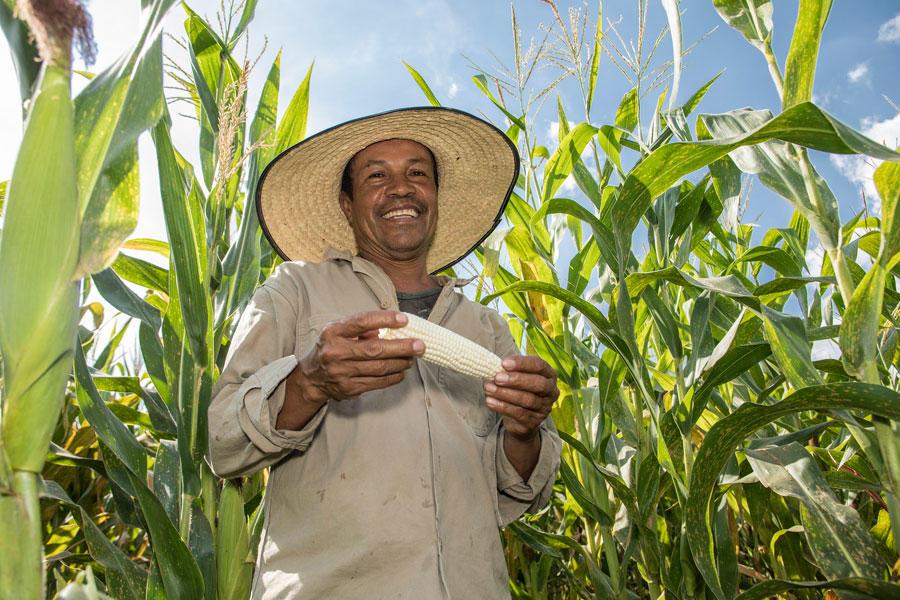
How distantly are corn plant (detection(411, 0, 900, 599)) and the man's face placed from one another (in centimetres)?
26

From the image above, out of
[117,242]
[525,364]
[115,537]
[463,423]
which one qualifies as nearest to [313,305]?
[463,423]

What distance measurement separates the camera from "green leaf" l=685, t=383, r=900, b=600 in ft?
3.52

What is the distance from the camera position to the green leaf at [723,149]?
105 cm

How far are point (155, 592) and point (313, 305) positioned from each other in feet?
2.44

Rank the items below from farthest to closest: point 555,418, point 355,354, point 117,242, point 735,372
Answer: point 555,418 → point 735,372 → point 355,354 → point 117,242

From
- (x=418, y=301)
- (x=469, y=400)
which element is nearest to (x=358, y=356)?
(x=469, y=400)

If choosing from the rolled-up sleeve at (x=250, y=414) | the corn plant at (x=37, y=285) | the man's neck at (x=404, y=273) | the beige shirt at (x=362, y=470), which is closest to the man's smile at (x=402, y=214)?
the man's neck at (x=404, y=273)

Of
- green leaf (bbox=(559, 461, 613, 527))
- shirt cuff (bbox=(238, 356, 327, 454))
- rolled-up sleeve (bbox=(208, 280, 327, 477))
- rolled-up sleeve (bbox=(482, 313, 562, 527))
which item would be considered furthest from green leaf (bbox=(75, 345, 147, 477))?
green leaf (bbox=(559, 461, 613, 527))

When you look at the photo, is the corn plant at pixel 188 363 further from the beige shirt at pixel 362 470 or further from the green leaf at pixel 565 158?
the green leaf at pixel 565 158

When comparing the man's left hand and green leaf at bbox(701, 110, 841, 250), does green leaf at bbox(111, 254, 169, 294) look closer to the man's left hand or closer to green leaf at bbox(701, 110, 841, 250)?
the man's left hand

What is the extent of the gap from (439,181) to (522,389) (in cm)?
113

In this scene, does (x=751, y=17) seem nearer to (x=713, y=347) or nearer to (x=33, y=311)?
(x=713, y=347)

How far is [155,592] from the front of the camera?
1387mm

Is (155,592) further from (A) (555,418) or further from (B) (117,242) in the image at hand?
(A) (555,418)
